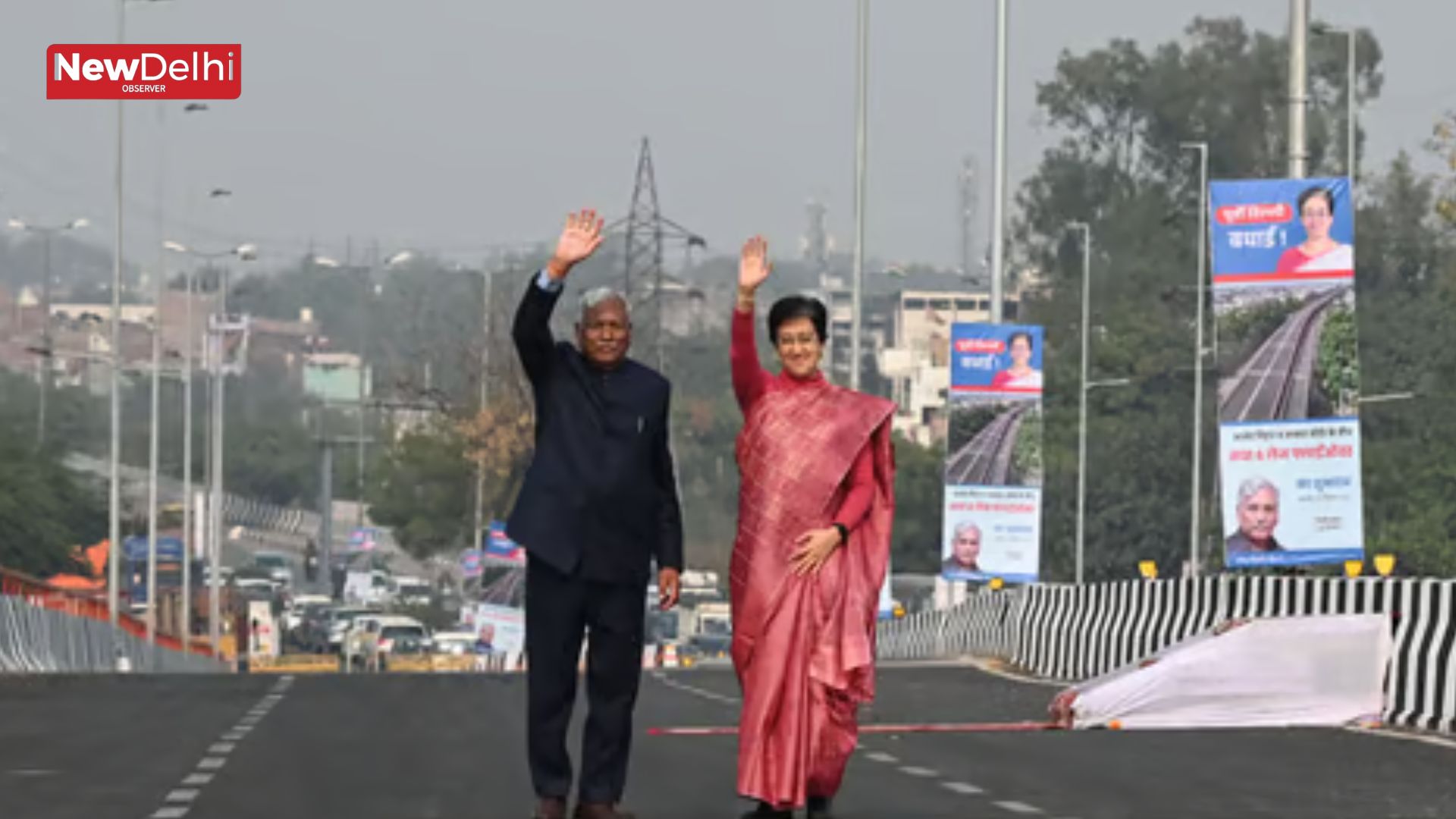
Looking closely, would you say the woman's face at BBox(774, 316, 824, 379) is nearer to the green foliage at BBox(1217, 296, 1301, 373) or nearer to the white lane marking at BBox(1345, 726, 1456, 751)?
the white lane marking at BBox(1345, 726, 1456, 751)

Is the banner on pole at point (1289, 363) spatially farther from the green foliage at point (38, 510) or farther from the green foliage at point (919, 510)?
the green foliage at point (919, 510)

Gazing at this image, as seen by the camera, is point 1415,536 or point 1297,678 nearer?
point 1297,678

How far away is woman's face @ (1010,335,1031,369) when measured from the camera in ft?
152

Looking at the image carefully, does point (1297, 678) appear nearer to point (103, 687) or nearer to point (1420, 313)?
point (103, 687)

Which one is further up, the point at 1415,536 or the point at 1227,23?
the point at 1227,23

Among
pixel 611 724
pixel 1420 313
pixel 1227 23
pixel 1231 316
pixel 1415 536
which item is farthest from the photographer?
pixel 1227 23

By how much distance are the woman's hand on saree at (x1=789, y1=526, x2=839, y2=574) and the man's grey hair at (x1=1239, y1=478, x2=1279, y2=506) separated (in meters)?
14.4

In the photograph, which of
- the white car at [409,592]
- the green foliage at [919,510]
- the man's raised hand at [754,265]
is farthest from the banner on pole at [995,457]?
the white car at [409,592]

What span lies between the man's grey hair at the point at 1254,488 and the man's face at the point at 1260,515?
0.01 m

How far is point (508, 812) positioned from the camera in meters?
15.2

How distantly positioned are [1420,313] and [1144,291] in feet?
32.0

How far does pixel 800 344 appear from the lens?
13914mm

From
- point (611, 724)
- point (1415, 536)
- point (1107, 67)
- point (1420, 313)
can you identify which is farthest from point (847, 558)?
point (1107, 67)

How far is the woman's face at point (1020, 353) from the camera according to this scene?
152ft
